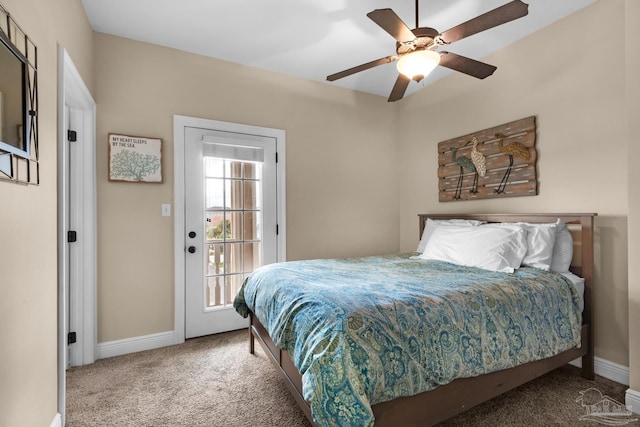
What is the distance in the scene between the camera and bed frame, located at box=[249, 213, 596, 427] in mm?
1332

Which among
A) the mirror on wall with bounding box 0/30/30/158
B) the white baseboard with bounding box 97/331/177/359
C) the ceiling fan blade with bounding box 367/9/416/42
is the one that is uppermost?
the ceiling fan blade with bounding box 367/9/416/42

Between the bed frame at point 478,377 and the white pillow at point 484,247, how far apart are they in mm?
376

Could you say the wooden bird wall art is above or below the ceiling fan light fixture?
below

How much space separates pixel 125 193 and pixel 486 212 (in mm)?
3356

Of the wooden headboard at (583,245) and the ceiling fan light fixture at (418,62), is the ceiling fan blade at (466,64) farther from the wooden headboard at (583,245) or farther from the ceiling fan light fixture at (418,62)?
the wooden headboard at (583,245)

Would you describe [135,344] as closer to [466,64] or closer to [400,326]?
[400,326]

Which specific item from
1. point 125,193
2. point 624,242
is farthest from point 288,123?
point 624,242

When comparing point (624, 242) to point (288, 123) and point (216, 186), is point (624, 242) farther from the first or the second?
point (216, 186)

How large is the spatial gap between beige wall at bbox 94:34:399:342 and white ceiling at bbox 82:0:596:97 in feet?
0.75

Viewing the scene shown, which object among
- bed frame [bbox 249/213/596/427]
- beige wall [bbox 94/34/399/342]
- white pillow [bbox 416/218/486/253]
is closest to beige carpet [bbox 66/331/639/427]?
bed frame [bbox 249/213/596/427]

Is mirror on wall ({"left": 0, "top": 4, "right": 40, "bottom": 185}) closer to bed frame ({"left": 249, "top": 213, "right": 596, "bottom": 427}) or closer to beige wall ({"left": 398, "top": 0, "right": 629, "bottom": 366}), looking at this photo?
bed frame ({"left": 249, "top": 213, "right": 596, "bottom": 427})

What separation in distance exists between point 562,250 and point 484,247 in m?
0.53

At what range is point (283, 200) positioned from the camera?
3.32m

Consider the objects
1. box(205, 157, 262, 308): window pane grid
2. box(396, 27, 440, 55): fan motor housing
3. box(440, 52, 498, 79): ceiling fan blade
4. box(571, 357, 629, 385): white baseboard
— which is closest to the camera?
box(396, 27, 440, 55): fan motor housing
